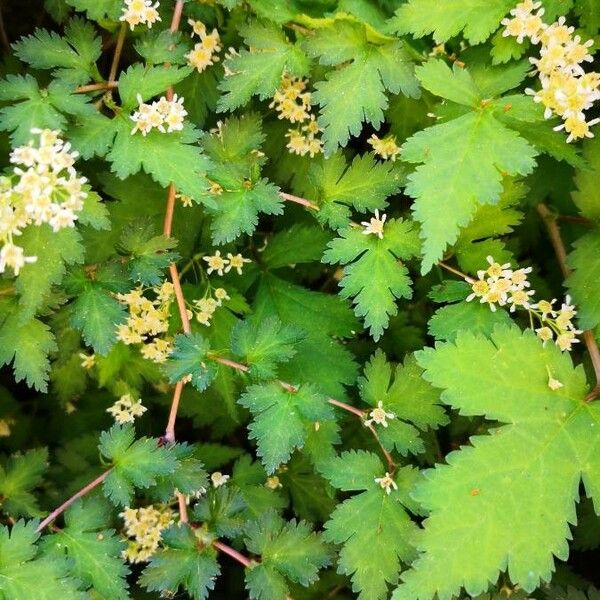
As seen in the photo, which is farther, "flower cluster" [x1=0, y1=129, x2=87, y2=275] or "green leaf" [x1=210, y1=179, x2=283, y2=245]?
"green leaf" [x1=210, y1=179, x2=283, y2=245]

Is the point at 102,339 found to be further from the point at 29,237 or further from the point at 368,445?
the point at 368,445

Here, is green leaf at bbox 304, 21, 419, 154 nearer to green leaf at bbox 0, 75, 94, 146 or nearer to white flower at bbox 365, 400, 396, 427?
green leaf at bbox 0, 75, 94, 146

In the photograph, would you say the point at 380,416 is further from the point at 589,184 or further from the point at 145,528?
the point at 589,184

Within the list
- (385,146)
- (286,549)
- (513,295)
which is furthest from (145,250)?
(513,295)

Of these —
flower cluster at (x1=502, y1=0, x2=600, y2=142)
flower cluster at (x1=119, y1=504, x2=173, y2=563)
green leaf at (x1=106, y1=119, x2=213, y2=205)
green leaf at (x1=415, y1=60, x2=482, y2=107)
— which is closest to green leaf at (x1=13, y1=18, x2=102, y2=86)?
green leaf at (x1=106, y1=119, x2=213, y2=205)

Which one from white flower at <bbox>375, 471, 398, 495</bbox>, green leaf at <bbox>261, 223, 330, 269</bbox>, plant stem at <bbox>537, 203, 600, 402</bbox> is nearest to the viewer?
white flower at <bbox>375, 471, 398, 495</bbox>

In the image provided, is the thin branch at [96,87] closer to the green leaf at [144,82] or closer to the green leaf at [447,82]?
the green leaf at [144,82]
